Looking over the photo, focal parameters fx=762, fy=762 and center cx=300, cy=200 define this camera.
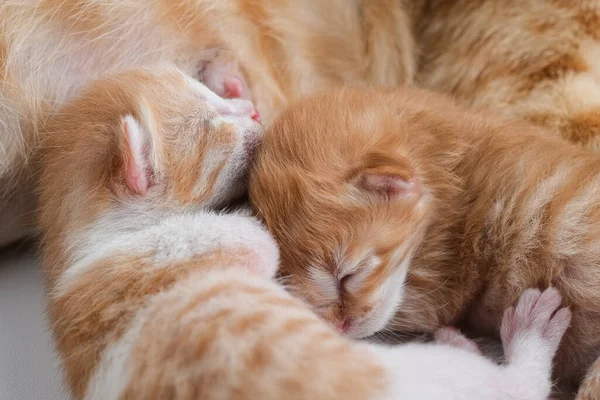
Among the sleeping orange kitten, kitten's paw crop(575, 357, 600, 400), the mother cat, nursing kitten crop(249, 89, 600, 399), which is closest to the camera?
the sleeping orange kitten

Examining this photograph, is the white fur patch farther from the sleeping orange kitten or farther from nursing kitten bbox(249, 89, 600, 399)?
nursing kitten bbox(249, 89, 600, 399)

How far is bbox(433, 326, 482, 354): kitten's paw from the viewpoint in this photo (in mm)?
1145

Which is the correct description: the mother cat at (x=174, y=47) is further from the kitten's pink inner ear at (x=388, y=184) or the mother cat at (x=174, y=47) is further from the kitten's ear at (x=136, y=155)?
the kitten's pink inner ear at (x=388, y=184)

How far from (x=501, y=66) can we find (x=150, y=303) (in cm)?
87

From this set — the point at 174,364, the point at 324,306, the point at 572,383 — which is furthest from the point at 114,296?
the point at 572,383

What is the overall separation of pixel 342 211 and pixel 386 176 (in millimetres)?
85

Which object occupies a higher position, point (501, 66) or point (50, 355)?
point (501, 66)

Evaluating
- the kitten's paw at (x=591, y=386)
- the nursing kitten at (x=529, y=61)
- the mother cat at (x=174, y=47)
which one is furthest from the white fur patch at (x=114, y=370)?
the nursing kitten at (x=529, y=61)

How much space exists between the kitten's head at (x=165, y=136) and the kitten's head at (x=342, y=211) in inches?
3.4

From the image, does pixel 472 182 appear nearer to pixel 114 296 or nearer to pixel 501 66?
pixel 501 66

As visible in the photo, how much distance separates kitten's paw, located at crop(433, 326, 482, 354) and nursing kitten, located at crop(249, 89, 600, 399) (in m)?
0.05

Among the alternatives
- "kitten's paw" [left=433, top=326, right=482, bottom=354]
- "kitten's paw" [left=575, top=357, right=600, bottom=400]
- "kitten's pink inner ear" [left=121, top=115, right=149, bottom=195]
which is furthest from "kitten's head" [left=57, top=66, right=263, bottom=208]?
"kitten's paw" [left=575, top=357, right=600, bottom=400]

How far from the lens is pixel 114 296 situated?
1069 mm

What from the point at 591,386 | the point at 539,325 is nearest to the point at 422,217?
the point at 539,325
